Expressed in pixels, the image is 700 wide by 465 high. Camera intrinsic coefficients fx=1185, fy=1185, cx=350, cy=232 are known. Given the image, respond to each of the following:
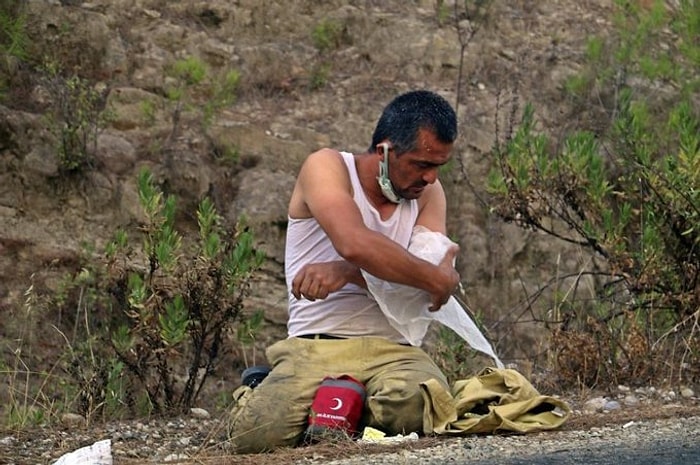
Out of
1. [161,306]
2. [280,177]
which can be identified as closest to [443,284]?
[161,306]

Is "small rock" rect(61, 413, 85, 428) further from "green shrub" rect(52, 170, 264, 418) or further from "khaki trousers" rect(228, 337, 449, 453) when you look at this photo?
"khaki trousers" rect(228, 337, 449, 453)

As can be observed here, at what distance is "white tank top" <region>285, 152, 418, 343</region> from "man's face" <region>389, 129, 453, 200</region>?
0.14 m

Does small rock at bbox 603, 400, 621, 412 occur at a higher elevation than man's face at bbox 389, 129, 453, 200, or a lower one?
lower

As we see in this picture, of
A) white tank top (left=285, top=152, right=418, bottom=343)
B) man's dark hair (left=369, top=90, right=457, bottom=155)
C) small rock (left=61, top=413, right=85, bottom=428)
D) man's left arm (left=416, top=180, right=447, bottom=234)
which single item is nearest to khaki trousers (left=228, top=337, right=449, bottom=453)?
white tank top (left=285, top=152, right=418, bottom=343)

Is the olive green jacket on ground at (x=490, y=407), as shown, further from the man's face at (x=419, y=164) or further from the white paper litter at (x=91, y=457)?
the white paper litter at (x=91, y=457)

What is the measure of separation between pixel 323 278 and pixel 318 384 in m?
0.41

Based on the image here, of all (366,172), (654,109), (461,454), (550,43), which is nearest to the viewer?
(461,454)

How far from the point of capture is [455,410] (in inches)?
164

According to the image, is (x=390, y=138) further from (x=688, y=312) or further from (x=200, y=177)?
(x=200, y=177)

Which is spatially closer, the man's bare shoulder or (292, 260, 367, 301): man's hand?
(292, 260, 367, 301): man's hand

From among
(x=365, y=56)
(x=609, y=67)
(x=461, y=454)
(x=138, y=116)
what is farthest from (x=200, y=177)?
(x=461, y=454)

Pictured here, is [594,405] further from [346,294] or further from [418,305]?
[346,294]

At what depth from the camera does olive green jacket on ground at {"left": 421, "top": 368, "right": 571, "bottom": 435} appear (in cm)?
414

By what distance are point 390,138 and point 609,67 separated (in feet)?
21.1
